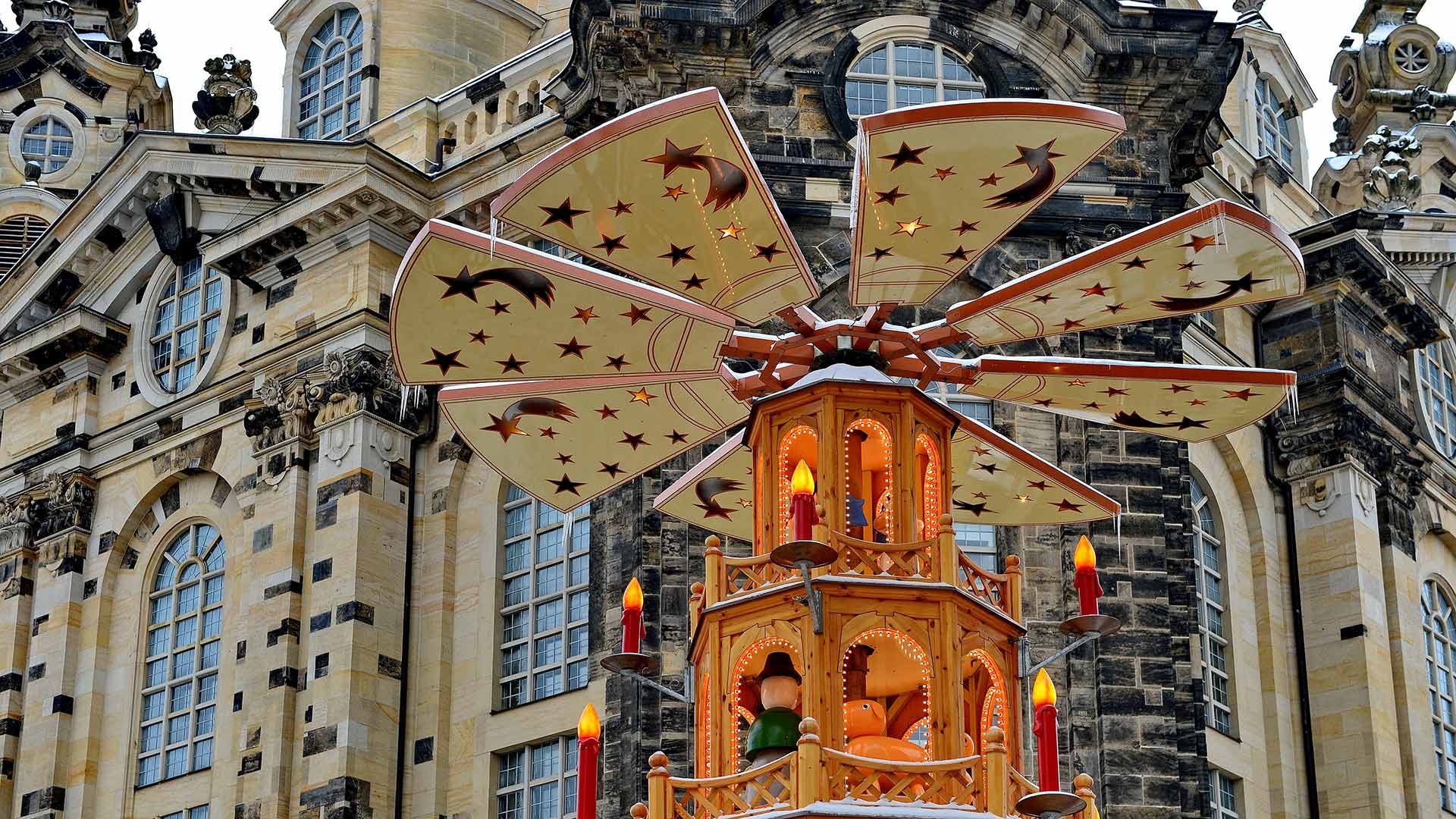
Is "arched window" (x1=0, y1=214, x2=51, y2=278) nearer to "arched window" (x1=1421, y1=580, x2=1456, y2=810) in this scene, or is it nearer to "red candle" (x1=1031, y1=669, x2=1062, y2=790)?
"arched window" (x1=1421, y1=580, x2=1456, y2=810)

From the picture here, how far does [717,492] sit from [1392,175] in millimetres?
22976

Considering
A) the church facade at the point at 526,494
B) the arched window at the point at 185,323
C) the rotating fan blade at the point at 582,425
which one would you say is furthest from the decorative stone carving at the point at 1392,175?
the rotating fan blade at the point at 582,425

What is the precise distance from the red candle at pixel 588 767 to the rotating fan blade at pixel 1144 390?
163 inches

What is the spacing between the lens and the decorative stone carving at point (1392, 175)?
41562 millimetres

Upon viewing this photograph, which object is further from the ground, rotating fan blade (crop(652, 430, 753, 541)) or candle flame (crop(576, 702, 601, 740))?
rotating fan blade (crop(652, 430, 753, 541))

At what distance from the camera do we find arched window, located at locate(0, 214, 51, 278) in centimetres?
4772

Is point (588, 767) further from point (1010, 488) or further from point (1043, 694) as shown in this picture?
point (1010, 488)

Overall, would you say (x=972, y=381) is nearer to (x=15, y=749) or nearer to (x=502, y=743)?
(x=502, y=743)

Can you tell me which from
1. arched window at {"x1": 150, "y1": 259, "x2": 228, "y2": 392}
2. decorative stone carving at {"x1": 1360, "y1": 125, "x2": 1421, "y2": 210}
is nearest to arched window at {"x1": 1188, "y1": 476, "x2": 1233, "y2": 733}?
decorative stone carving at {"x1": 1360, "y1": 125, "x2": 1421, "y2": 210}

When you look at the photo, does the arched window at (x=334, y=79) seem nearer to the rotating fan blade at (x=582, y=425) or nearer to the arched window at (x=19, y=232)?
the arched window at (x=19, y=232)

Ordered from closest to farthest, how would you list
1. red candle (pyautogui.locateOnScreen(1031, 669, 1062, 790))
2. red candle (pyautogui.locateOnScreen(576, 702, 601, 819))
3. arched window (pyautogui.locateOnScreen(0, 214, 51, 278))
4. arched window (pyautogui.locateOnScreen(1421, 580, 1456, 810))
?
red candle (pyautogui.locateOnScreen(1031, 669, 1062, 790)) < red candle (pyautogui.locateOnScreen(576, 702, 601, 819)) < arched window (pyautogui.locateOnScreen(1421, 580, 1456, 810)) < arched window (pyautogui.locateOnScreen(0, 214, 51, 278))

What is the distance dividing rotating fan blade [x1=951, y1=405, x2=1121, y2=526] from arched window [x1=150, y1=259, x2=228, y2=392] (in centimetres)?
1882

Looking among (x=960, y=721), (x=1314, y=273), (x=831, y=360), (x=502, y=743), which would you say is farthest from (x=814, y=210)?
(x=960, y=721)

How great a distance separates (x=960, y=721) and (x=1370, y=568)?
2113cm
